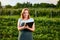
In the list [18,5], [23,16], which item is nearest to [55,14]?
[18,5]

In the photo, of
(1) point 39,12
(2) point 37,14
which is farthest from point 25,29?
(1) point 39,12

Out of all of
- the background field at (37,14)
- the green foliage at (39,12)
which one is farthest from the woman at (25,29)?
the green foliage at (39,12)

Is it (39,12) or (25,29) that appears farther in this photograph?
(39,12)

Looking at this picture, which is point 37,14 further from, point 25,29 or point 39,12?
point 25,29

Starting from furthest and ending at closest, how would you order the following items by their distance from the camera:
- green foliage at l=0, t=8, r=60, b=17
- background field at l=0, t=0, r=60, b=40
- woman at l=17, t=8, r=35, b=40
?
green foliage at l=0, t=8, r=60, b=17
background field at l=0, t=0, r=60, b=40
woman at l=17, t=8, r=35, b=40

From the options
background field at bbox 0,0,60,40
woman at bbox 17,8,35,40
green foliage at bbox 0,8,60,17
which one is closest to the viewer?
woman at bbox 17,8,35,40

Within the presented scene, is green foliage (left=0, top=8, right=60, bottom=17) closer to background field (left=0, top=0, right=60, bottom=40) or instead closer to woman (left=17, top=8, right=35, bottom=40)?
background field (left=0, top=0, right=60, bottom=40)

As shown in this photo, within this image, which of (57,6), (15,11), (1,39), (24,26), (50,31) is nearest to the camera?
(24,26)

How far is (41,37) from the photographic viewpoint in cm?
826

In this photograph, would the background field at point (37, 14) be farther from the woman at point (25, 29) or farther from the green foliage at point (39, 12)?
the woman at point (25, 29)

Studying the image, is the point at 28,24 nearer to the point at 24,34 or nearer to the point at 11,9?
the point at 24,34

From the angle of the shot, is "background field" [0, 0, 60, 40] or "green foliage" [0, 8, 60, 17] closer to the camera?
"background field" [0, 0, 60, 40]

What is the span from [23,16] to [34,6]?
16965 mm

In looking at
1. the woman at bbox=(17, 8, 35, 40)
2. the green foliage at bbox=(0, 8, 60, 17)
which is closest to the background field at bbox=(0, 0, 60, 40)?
the green foliage at bbox=(0, 8, 60, 17)
